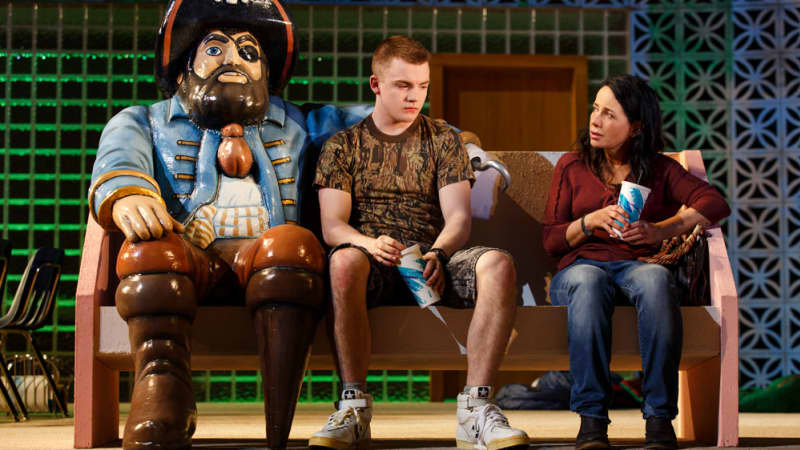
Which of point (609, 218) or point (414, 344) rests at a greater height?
point (609, 218)

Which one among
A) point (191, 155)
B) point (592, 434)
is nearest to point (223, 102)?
point (191, 155)

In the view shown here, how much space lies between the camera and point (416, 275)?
235 centimetres

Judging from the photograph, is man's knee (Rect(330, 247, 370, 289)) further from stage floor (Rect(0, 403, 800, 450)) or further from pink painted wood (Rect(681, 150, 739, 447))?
pink painted wood (Rect(681, 150, 739, 447))

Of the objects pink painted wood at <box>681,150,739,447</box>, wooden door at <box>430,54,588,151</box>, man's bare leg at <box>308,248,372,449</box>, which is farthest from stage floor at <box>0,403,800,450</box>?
wooden door at <box>430,54,588,151</box>

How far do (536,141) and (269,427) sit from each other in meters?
4.32

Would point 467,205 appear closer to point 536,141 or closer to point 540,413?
point 540,413

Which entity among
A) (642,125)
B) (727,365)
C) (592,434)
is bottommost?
(592,434)

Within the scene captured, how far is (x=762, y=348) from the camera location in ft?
19.3

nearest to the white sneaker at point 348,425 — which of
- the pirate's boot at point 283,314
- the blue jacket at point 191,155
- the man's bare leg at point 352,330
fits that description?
the man's bare leg at point 352,330

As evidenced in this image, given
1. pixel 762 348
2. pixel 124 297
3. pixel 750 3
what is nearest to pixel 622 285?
pixel 124 297

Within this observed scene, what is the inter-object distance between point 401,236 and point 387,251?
0.67ft

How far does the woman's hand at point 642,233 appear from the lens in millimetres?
2527

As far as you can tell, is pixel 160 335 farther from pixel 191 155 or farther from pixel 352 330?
pixel 191 155

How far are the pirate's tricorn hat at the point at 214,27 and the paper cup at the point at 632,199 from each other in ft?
3.35
